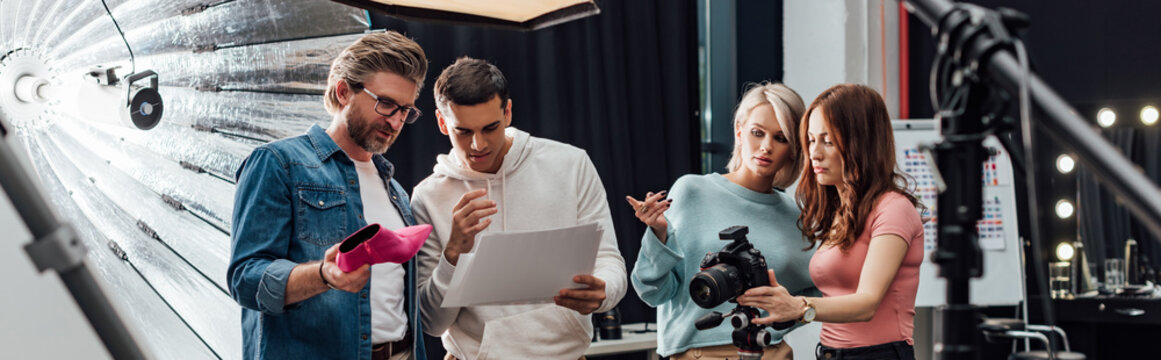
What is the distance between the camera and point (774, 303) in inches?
66.9

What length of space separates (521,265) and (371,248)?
39cm

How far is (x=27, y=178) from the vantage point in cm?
62

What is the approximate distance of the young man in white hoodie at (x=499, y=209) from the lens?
5.89 feet

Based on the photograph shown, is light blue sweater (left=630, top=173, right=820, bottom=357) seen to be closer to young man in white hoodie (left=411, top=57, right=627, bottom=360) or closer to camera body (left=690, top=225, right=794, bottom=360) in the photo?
young man in white hoodie (left=411, top=57, right=627, bottom=360)

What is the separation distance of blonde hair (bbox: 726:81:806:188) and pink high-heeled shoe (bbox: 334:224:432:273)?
3.56ft

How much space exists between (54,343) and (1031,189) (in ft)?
2.91

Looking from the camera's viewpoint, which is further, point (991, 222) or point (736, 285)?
point (991, 222)

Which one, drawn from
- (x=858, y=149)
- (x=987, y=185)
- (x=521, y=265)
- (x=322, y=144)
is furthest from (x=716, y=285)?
(x=987, y=185)

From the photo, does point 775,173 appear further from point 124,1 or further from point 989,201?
point 989,201

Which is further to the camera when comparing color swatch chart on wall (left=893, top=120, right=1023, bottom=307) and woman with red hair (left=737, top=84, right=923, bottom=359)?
color swatch chart on wall (left=893, top=120, right=1023, bottom=307)

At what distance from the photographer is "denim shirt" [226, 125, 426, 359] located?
147 centimetres

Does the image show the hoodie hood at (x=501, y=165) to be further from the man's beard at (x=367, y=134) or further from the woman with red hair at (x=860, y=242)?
the woman with red hair at (x=860, y=242)

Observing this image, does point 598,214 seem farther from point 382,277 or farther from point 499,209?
point 382,277

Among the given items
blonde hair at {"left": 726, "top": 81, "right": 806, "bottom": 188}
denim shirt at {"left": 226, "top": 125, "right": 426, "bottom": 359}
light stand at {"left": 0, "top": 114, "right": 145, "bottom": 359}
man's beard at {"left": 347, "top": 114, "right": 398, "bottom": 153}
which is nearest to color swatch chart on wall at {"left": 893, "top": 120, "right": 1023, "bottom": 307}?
blonde hair at {"left": 726, "top": 81, "right": 806, "bottom": 188}
